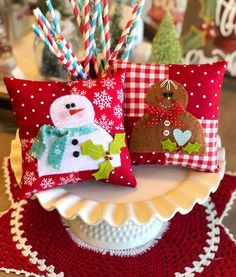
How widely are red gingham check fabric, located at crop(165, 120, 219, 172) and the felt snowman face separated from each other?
5 centimetres

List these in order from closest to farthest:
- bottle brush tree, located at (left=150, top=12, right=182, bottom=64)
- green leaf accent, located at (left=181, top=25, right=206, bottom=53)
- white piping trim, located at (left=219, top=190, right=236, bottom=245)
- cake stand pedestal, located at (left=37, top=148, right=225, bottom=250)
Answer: cake stand pedestal, located at (left=37, top=148, right=225, bottom=250) < white piping trim, located at (left=219, top=190, right=236, bottom=245) < bottle brush tree, located at (left=150, top=12, right=182, bottom=64) < green leaf accent, located at (left=181, top=25, right=206, bottom=53)

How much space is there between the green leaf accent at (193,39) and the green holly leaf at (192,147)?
0.50 meters

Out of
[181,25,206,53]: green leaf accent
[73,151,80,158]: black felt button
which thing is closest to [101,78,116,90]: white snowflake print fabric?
[73,151,80,158]: black felt button

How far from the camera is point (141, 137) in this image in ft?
2.14

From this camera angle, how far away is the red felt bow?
0.64 meters

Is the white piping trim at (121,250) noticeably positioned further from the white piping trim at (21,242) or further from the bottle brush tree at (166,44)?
the bottle brush tree at (166,44)

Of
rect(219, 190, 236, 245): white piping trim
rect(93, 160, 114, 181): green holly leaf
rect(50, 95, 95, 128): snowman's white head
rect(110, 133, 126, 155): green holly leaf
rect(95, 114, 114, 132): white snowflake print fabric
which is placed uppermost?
rect(50, 95, 95, 128): snowman's white head

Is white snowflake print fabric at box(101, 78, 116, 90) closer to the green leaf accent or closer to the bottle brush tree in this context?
the bottle brush tree

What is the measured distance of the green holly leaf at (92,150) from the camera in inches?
23.7

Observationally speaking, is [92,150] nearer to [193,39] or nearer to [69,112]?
[69,112]

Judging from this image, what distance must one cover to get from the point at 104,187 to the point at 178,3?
2.19ft

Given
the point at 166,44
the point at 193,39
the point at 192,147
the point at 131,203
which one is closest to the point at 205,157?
the point at 192,147

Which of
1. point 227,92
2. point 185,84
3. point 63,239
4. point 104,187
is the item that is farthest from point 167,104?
point 227,92

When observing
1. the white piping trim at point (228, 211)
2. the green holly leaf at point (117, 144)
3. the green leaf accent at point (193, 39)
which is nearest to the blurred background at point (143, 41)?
the green leaf accent at point (193, 39)
